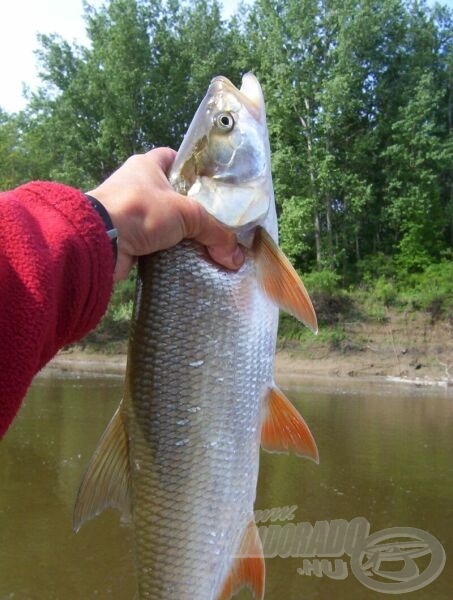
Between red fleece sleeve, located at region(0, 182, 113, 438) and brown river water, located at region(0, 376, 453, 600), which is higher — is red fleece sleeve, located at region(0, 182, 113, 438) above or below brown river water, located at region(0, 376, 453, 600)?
above

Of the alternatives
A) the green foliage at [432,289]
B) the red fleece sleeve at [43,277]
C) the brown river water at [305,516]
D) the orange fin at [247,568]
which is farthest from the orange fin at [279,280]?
the green foliage at [432,289]

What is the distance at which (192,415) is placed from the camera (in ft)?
7.07

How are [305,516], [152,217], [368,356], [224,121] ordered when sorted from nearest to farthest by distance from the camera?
[152,217]
[224,121]
[305,516]
[368,356]

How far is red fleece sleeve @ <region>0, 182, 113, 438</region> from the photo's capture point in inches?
61.7

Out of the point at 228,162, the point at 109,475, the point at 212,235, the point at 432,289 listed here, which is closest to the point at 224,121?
the point at 228,162

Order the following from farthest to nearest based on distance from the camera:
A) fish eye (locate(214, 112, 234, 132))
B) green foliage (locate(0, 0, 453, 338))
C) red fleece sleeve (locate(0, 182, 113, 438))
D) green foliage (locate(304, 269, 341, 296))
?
green foliage (locate(0, 0, 453, 338)) → green foliage (locate(304, 269, 341, 296)) → fish eye (locate(214, 112, 234, 132)) → red fleece sleeve (locate(0, 182, 113, 438))

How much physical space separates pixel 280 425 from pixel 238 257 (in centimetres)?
59

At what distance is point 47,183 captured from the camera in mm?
1876

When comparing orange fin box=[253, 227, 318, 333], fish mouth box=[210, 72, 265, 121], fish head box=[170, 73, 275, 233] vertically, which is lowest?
orange fin box=[253, 227, 318, 333]

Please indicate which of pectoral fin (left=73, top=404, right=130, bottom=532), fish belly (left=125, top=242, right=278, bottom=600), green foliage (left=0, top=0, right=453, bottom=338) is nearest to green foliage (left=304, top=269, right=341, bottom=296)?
green foliage (left=0, top=0, right=453, bottom=338)

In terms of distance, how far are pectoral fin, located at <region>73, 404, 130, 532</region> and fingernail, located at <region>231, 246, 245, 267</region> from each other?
0.62 m

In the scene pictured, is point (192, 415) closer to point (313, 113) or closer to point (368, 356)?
point (368, 356)

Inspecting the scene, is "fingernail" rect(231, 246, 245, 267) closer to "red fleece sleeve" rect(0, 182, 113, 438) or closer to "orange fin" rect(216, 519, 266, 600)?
"red fleece sleeve" rect(0, 182, 113, 438)

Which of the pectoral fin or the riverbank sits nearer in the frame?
the pectoral fin
